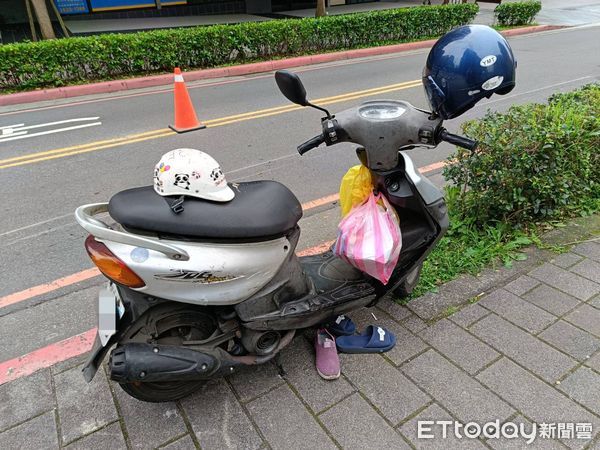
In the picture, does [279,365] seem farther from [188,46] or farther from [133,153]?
[188,46]

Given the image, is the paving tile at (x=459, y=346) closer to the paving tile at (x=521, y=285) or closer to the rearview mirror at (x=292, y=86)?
the paving tile at (x=521, y=285)

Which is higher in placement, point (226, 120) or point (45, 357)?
point (226, 120)

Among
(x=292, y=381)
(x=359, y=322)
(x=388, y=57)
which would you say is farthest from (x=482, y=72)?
(x=388, y=57)

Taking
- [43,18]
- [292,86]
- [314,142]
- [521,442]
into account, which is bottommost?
[521,442]

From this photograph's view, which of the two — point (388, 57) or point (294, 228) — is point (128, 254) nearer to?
point (294, 228)

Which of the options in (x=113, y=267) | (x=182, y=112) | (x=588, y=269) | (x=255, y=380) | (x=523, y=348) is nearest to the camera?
(x=113, y=267)

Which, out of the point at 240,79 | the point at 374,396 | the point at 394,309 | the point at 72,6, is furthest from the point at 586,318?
the point at 72,6

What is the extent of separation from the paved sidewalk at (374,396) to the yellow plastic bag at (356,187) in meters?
0.73

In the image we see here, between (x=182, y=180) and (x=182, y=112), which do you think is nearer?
(x=182, y=180)

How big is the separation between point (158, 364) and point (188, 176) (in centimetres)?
78

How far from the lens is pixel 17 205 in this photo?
4324 millimetres

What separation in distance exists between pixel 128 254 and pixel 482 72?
5.25 feet

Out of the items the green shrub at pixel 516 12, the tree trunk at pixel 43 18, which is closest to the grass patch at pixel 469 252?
the tree trunk at pixel 43 18

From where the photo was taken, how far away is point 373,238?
7.20 feet
